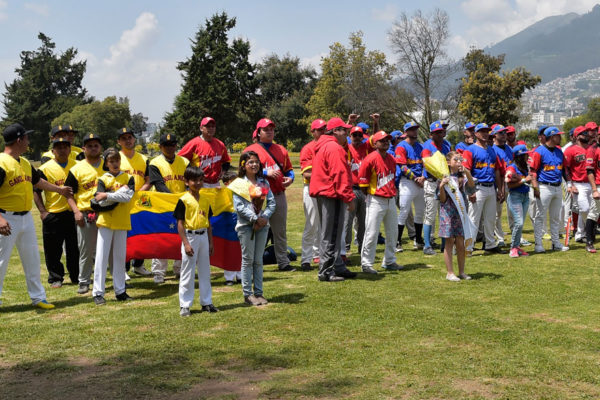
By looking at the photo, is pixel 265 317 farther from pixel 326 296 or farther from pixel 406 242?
pixel 406 242

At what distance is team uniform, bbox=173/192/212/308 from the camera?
7062 mm

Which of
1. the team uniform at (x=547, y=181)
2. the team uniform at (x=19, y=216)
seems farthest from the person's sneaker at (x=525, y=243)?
the team uniform at (x=19, y=216)

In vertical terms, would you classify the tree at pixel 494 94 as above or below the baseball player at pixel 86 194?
above

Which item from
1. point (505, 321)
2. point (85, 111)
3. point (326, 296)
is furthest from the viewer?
point (85, 111)

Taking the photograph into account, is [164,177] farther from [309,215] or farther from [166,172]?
[309,215]

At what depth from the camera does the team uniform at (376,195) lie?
9562 mm

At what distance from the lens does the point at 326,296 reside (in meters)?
7.84

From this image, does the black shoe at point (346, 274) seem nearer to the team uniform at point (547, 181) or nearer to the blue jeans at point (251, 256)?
the blue jeans at point (251, 256)

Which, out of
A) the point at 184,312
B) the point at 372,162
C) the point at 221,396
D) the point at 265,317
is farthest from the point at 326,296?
the point at 221,396

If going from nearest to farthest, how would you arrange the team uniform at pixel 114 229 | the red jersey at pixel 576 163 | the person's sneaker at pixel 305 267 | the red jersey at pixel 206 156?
1. the team uniform at pixel 114 229
2. the red jersey at pixel 206 156
3. the person's sneaker at pixel 305 267
4. the red jersey at pixel 576 163

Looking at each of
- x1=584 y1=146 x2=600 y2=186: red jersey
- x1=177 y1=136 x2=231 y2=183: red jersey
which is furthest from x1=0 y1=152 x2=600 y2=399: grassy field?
x1=584 y1=146 x2=600 y2=186: red jersey

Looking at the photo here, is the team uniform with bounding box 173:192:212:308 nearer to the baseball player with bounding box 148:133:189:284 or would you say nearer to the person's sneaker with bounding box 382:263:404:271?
the baseball player with bounding box 148:133:189:284

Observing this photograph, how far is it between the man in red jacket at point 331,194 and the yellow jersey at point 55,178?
13.0 ft

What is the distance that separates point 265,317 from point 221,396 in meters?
2.32
